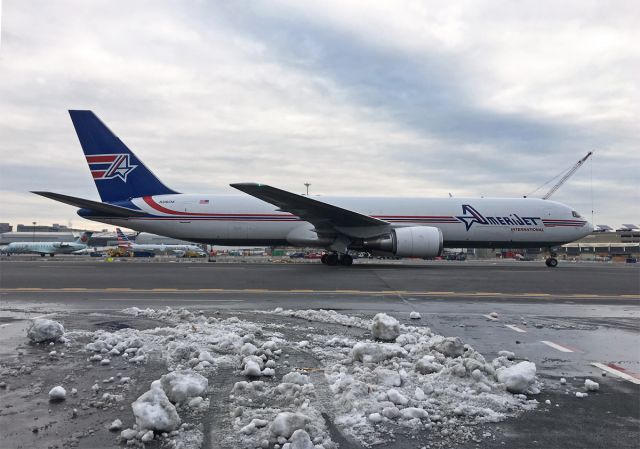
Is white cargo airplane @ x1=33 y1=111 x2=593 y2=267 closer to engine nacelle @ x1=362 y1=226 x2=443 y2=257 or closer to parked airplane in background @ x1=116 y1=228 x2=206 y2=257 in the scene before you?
engine nacelle @ x1=362 y1=226 x2=443 y2=257

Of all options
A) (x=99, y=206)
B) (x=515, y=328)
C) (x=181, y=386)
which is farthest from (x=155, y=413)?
(x=99, y=206)

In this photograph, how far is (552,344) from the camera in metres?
5.42

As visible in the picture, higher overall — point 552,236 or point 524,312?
point 552,236

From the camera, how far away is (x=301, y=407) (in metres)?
3.07

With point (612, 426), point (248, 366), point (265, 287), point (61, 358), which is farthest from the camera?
point (265, 287)

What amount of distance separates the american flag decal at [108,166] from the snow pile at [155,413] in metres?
21.9

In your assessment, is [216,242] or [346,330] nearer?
[346,330]

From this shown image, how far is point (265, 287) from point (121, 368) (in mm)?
7448

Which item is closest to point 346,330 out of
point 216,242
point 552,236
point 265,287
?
point 265,287

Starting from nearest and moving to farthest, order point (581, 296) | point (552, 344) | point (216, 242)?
1. point (552, 344)
2. point (581, 296)
3. point (216, 242)

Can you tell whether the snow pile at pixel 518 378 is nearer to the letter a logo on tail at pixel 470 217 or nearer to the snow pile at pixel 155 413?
the snow pile at pixel 155 413

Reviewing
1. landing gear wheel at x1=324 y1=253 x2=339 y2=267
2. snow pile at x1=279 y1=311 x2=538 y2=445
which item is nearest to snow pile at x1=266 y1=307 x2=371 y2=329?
snow pile at x1=279 y1=311 x2=538 y2=445

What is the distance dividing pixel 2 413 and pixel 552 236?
2485cm

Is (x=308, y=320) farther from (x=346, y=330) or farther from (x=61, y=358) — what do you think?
(x=61, y=358)
